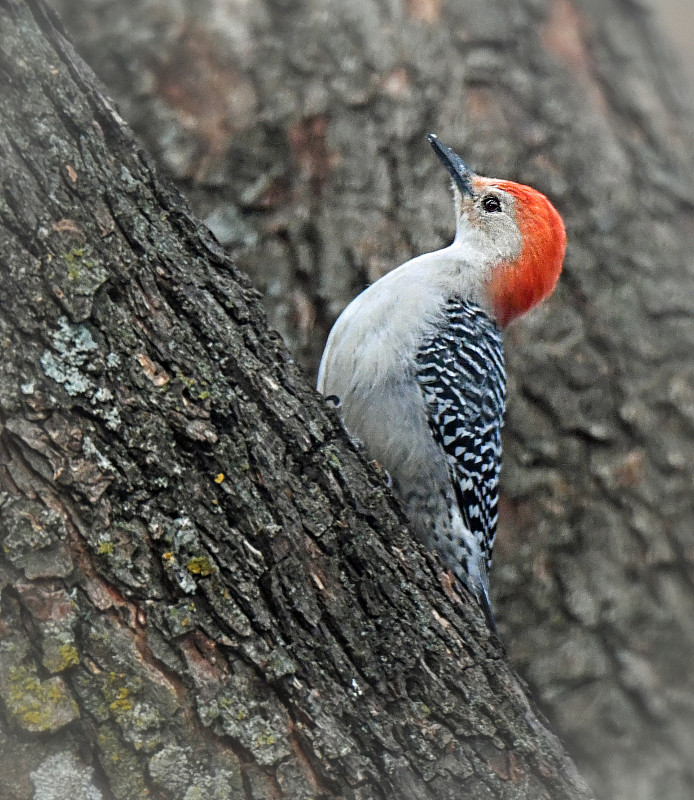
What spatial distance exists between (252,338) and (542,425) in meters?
2.76

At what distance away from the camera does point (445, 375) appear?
159 inches

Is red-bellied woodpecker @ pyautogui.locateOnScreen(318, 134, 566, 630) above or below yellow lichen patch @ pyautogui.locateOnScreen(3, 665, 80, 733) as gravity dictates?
above

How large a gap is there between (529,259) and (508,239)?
0.18 meters

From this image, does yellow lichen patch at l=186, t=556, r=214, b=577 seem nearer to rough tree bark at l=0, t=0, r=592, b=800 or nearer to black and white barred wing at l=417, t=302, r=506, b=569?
rough tree bark at l=0, t=0, r=592, b=800

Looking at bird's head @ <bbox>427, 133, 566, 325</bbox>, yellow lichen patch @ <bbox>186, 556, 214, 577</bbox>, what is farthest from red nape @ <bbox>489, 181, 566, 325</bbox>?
yellow lichen patch @ <bbox>186, 556, 214, 577</bbox>

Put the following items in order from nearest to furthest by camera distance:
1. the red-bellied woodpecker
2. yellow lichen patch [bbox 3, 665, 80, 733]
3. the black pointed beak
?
yellow lichen patch [bbox 3, 665, 80, 733] → the red-bellied woodpecker → the black pointed beak

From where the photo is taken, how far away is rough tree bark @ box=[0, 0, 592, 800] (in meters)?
2.09

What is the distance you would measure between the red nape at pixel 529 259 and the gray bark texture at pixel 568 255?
462mm

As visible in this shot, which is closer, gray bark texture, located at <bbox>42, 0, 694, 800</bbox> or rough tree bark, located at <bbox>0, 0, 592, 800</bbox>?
rough tree bark, located at <bbox>0, 0, 592, 800</bbox>

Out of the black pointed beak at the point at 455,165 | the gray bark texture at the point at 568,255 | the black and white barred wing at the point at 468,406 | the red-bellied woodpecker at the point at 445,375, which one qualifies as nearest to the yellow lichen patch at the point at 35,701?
the red-bellied woodpecker at the point at 445,375

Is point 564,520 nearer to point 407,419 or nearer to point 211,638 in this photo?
point 407,419

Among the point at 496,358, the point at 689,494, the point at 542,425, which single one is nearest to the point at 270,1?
the point at 496,358

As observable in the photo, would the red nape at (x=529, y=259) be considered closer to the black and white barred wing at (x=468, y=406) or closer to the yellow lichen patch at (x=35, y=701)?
the black and white barred wing at (x=468, y=406)

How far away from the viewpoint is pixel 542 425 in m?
4.92
